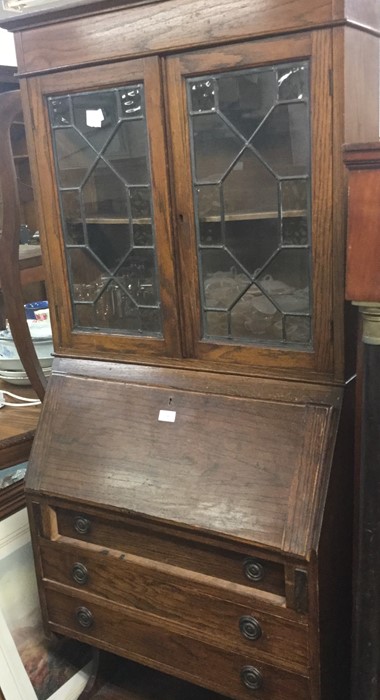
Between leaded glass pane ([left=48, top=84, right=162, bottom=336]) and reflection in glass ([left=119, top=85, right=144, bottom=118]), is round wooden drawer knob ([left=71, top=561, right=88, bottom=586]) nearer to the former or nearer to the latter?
leaded glass pane ([left=48, top=84, right=162, bottom=336])

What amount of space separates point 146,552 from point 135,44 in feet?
3.30

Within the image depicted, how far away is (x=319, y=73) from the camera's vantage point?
1.09 metres

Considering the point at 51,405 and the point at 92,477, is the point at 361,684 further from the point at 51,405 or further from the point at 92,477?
the point at 51,405

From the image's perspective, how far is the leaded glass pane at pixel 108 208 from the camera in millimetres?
1339

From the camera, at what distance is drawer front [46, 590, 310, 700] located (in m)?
1.26

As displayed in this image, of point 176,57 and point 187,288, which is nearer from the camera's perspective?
point 176,57

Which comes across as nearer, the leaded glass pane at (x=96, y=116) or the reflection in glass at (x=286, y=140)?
the reflection in glass at (x=286, y=140)

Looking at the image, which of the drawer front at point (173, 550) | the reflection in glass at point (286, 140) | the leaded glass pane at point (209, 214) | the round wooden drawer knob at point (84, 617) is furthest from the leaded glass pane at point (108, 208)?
the round wooden drawer knob at point (84, 617)

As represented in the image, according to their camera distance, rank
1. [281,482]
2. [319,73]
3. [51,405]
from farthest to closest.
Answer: [51,405] → [281,482] → [319,73]

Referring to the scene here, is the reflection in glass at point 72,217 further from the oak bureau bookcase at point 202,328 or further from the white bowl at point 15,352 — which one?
the white bowl at point 15,352

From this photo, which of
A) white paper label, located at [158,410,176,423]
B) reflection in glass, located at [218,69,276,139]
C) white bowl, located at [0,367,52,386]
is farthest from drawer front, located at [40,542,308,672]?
reflection in glass, located at [218,69,276,139]

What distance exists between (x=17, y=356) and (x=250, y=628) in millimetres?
1056

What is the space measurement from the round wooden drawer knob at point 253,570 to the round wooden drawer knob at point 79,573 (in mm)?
418

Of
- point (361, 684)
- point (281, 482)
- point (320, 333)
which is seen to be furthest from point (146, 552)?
point (320, 333)
